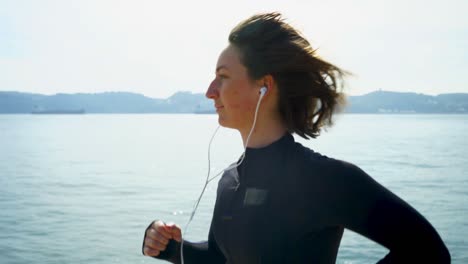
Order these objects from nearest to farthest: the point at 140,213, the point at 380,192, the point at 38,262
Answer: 1. the point at 380,192
2. the point at 38,262
3. the point at 140,213

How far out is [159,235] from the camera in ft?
6.60

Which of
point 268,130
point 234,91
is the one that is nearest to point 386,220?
point 268,130

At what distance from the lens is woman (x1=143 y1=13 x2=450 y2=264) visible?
158cm

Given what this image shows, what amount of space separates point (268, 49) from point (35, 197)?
55.9 ft

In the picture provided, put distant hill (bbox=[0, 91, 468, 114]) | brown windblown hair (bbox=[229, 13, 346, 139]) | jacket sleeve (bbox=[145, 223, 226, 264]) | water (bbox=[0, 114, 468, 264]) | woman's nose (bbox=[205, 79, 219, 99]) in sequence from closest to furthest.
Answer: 1. brown windblown hair (bbox=[229, 13, 346, 139])
2. woman's nose (bbox=[205, 79, 219, 99])
3. jacket sleeve (bbox=[145, 223, 226, 264])
4. water (bbox=[0, 114, 468, 264])
5. distant hill (bbox=[0, 91, 468, 114])

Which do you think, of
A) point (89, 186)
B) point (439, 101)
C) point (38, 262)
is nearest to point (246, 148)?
point (38, 262)

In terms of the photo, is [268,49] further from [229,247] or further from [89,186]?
[89,186]

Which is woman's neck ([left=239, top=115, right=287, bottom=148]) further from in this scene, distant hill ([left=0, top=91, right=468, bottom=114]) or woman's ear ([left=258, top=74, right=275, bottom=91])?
distant hill ([left=0, top=91, right=468, bottom=114])

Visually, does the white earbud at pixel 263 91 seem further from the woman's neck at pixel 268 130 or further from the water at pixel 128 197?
the water at pixel 128 197

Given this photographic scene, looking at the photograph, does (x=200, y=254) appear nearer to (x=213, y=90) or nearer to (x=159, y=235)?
(x=159, y=235)

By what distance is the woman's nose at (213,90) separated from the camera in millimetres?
1932

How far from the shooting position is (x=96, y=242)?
38.7 feet

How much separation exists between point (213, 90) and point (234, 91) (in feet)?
0.26

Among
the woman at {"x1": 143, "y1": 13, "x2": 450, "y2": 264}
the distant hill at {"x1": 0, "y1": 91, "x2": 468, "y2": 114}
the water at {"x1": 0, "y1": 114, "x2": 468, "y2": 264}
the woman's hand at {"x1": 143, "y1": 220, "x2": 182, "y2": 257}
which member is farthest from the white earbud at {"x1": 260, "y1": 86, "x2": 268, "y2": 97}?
the distant hill at {"x1": 0, "y1": 91, "x2": 468, "y2": 114}
